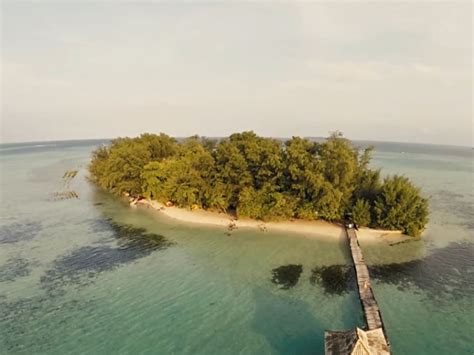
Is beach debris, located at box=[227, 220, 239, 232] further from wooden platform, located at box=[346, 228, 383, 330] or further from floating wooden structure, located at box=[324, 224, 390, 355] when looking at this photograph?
floating wooden structure, located at box=[324, 224, 390, 355]

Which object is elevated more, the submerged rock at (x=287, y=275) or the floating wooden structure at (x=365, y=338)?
the floating wooden structure at (x=365, y=338)

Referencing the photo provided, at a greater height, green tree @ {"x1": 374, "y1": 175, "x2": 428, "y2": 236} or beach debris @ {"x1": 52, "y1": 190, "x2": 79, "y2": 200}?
green tree @ {"x1": 374, "y1": 175, "x2": 428, "y2": 236}

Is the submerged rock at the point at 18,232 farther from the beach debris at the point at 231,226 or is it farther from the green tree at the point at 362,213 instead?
the green tree at the point at 362,213

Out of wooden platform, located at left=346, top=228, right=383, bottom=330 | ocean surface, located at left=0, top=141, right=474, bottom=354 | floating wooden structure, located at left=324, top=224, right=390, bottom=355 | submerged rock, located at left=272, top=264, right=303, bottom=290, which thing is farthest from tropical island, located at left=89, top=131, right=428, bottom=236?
floating wooden structure, located at left=324, top=224, right=390, bottom=355

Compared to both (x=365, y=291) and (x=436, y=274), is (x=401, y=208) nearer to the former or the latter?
(x=436, y=274)

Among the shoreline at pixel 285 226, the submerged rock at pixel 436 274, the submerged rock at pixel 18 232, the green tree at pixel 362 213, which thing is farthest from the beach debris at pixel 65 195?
the submerged rock at pixel 436 274

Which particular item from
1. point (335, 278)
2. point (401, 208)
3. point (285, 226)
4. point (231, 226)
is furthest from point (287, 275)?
point (401, 208)
